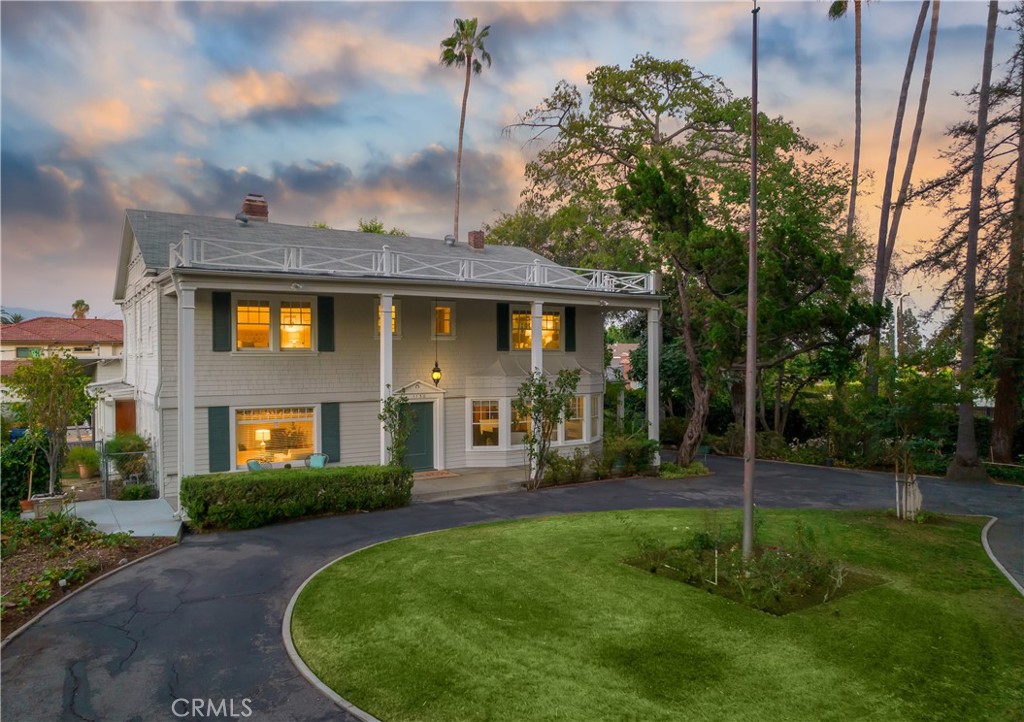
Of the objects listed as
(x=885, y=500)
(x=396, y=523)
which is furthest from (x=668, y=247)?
(x=396, y=523)

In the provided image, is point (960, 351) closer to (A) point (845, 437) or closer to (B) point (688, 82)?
(A) point (845, 437)

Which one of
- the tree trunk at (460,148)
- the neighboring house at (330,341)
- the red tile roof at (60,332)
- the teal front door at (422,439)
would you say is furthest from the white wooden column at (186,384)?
the red tile roof at (60,332)

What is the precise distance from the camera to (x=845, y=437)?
67.9ft

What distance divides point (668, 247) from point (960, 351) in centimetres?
1068

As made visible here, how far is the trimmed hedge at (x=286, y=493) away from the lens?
38.7 ft

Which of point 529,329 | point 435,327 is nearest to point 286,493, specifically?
point 435,327

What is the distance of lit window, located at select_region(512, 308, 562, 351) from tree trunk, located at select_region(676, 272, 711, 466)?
4.15 meters

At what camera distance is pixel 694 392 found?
18.5 meters

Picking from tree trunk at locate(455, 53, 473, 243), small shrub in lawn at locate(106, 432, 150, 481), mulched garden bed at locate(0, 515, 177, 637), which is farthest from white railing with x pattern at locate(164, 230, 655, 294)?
tree trunk at locate(455, 53, 473, 243)

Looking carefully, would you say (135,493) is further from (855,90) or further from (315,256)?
(855,90)

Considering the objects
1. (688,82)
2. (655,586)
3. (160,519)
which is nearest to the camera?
(655,586)

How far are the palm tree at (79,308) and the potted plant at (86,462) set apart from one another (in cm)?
5438

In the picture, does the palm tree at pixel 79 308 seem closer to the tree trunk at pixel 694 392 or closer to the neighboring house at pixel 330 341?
the neighboring house at pixel 330 341

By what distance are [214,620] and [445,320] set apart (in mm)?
12306
